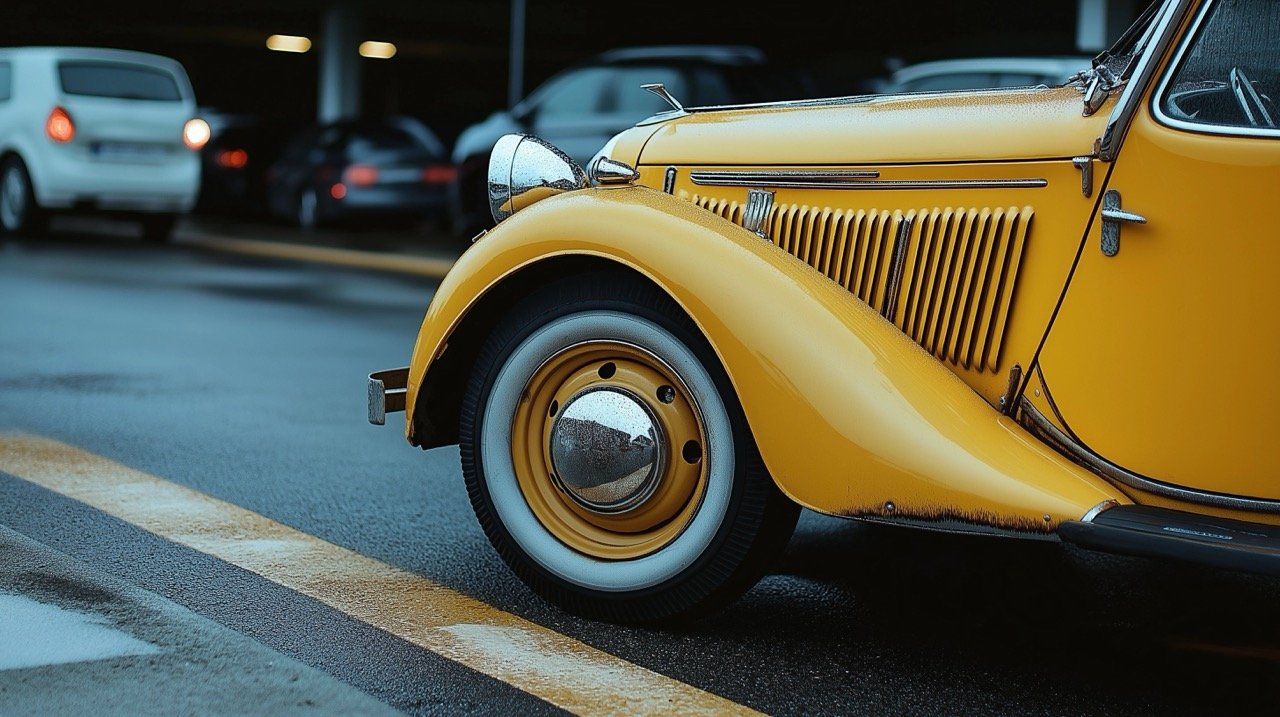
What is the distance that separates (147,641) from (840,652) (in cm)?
137

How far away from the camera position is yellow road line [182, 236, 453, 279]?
513 inches

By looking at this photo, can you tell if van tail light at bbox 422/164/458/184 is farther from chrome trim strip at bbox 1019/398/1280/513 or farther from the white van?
A: chrome trim strip at bbox 1019/398/1280/513

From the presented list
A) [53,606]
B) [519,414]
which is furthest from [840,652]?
[53,606]

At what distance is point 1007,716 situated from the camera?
298 cm

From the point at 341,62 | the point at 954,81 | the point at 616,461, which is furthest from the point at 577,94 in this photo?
the point at 341,62

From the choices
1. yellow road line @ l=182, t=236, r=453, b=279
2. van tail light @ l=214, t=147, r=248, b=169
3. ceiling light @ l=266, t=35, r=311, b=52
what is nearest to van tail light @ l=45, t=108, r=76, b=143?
yellow road line @ l=182, t=236, r=453, b=279

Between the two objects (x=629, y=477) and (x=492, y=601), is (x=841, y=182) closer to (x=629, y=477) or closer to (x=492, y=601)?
(x=629, y=477)

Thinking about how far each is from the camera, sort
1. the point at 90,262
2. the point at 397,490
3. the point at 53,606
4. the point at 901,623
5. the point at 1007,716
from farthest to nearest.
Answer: the point at 90,262
the point at 397,490
the point at 901,623
the point at 53,606
the point at 1007,716

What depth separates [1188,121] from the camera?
10.2ft

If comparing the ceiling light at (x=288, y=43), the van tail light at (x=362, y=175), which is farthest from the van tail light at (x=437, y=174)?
the ceiling light at (x=288, y=43)

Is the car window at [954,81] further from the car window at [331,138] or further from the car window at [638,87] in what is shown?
the car window at [331,138]

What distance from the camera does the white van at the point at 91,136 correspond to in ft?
47.2

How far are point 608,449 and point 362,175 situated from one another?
14526 mm

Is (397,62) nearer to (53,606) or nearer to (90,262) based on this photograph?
(90,262)
